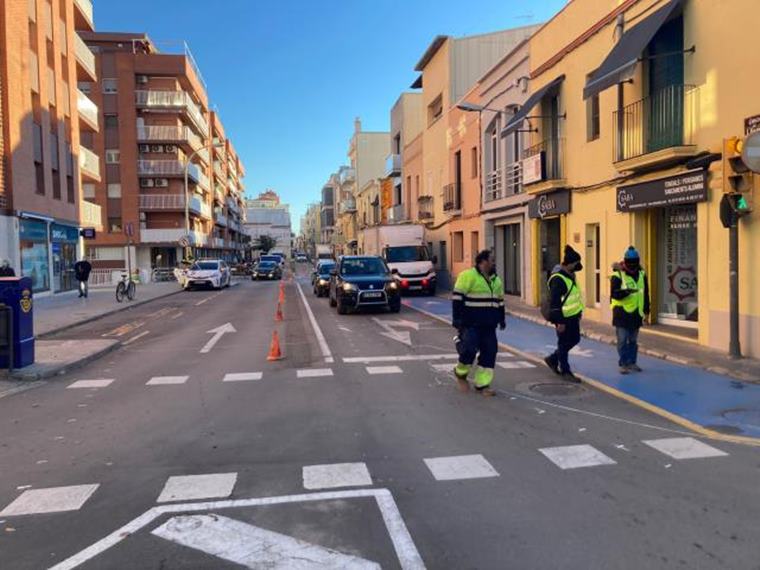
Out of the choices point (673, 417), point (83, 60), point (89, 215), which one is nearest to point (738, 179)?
point (673, 417)

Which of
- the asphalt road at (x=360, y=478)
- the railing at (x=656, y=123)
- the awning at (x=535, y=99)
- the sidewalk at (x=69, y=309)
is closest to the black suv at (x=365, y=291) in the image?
the awning at (x=535, y=99)

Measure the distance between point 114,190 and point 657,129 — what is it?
50.0 m

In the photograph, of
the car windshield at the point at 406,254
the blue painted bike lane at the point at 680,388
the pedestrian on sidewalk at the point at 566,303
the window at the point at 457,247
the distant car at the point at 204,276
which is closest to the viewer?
the blue painted bike lane at the point at 680,388

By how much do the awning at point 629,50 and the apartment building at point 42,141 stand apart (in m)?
20.6

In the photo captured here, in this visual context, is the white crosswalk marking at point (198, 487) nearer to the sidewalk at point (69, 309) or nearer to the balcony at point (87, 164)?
the sidewalk at point (69, 309)

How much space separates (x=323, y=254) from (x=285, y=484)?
71564 mm

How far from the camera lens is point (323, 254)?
250ft

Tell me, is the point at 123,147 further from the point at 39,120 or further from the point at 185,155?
the point at 39,120

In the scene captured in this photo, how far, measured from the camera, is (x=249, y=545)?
3867 millimetres

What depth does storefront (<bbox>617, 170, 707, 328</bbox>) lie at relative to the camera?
11.8 metres

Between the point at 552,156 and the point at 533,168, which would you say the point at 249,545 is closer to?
the point at 552,156

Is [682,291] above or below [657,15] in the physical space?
below

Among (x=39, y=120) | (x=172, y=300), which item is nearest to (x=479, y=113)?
(x=172, y=300)

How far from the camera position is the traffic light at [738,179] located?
953cm
